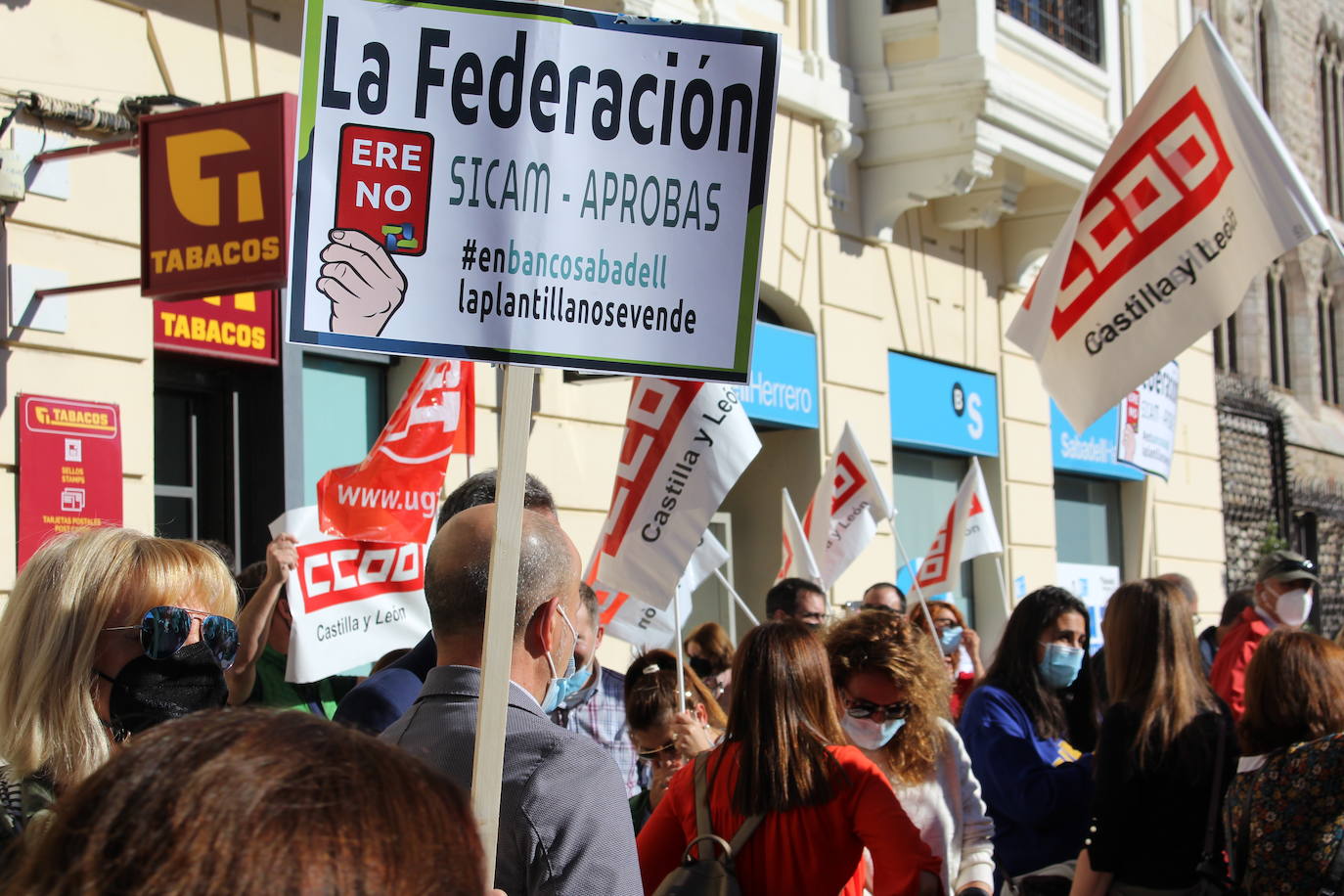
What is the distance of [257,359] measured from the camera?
7.59 m

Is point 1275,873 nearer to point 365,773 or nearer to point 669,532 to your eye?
point 669,532

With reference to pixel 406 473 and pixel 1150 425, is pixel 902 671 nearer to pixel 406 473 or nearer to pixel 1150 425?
pixel 406 473

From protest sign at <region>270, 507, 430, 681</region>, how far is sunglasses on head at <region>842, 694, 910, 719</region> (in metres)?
1.56

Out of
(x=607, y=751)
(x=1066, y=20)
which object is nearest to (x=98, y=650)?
(x=607, y=751)

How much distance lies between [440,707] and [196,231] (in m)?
4.25

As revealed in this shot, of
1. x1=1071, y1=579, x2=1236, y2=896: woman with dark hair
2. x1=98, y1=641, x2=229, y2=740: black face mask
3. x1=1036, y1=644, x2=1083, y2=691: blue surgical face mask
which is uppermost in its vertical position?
x1=98, y1=641, x2=229, y2=740: black face mask

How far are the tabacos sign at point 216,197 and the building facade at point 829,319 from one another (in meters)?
0.77

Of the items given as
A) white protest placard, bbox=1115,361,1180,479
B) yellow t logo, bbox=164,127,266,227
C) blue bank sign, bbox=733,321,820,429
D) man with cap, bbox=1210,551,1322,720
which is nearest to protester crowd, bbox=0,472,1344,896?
man with cap, bbox=1210,551,1322,720

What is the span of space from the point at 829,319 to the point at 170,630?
9641mm

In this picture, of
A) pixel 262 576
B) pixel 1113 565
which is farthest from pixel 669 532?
pixel 1113 565

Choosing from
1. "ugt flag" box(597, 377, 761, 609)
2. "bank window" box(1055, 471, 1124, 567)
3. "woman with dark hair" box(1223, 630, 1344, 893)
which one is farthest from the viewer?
"bank window" box(1055, 471, 1124, 567)

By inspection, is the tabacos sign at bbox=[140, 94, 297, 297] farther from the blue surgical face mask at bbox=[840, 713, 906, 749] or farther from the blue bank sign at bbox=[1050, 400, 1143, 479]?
Answer: the blue bank sign at bbox=[1050, 400, 1143, 479]

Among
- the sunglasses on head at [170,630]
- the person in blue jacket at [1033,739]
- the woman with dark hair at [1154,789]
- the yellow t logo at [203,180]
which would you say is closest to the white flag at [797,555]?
the person in blue jacket at [1033,739]

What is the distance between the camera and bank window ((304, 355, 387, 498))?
8141 mm
